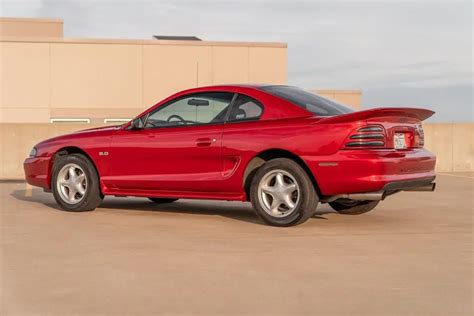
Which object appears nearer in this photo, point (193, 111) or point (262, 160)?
point (262, 160)

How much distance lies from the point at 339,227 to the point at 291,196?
2.01 ft

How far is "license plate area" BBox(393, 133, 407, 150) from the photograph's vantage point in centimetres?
738

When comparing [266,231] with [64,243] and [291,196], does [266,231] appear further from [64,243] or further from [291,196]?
[64,243]

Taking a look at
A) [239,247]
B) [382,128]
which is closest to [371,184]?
[382,128]

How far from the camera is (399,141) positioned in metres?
7.45

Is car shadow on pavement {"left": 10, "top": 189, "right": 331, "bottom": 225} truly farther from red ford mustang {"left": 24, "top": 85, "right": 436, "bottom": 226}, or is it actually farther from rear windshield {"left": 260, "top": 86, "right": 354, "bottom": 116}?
rear windshield {"left": 260, "top": 86, "right": 354, "bottom": 116}

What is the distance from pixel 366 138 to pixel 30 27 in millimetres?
35830

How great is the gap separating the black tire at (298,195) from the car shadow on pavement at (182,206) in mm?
386

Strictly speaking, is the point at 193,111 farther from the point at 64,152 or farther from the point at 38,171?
the point at 38,171

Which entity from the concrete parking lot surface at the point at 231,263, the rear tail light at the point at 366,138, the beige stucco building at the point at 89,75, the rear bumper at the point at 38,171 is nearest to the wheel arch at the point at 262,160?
the concrete parking lot surface at the point at 231,263

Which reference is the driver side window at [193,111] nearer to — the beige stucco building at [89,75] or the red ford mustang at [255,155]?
the red ford mustang at [255,155]

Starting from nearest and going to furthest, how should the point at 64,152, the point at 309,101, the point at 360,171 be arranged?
the point at 360,171, the point at 309,101, the point at 64,152

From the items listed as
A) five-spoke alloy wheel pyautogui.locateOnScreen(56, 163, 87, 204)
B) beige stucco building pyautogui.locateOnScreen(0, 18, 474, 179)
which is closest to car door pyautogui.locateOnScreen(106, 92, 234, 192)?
five-spoke alloy wheel pyautogui.locateOnScreen(56, 163, 87, 204)

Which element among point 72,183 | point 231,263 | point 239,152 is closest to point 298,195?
point 239,152
